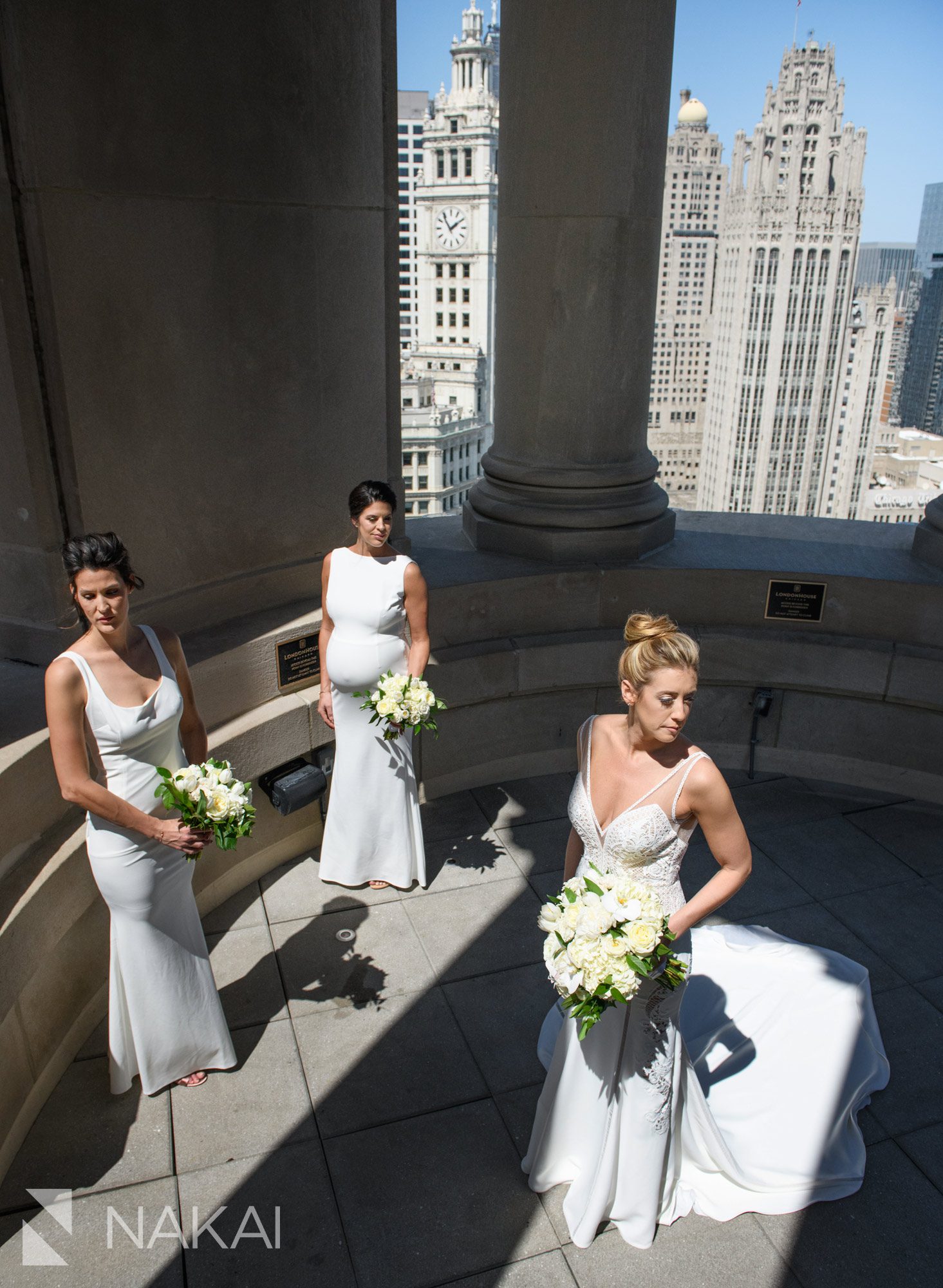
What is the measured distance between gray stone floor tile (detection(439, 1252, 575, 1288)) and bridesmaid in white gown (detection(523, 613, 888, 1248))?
0.45ft

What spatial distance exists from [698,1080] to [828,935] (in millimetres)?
1761

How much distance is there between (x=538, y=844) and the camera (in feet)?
22.4

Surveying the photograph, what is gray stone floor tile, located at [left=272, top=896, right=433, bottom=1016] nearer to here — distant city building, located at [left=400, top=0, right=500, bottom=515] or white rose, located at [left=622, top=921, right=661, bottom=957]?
white rose, located at [left=622, top=921, right=661, bottom=957]

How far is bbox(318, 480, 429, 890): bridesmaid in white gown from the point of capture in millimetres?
5578

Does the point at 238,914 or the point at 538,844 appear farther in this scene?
the point at 538,844

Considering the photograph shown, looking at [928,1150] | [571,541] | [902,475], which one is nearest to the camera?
[928,1150]

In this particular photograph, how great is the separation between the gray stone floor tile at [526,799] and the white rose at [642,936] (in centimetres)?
398

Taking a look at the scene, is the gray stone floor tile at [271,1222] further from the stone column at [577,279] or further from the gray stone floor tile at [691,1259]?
the stone column at [577,279]

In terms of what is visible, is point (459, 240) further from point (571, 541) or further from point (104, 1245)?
point (104, 1245)

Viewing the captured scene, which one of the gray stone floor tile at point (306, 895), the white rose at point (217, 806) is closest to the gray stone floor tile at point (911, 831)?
the gray stone floor tile at point (306, 895)

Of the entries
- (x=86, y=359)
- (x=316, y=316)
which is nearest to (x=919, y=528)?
(x=316, y=316)

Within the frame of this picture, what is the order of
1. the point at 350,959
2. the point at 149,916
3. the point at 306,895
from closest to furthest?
the point at 149,916 < the point at 350,959 < the point at 306,895

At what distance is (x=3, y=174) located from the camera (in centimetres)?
465

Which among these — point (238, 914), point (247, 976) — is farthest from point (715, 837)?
point (238, 914)
